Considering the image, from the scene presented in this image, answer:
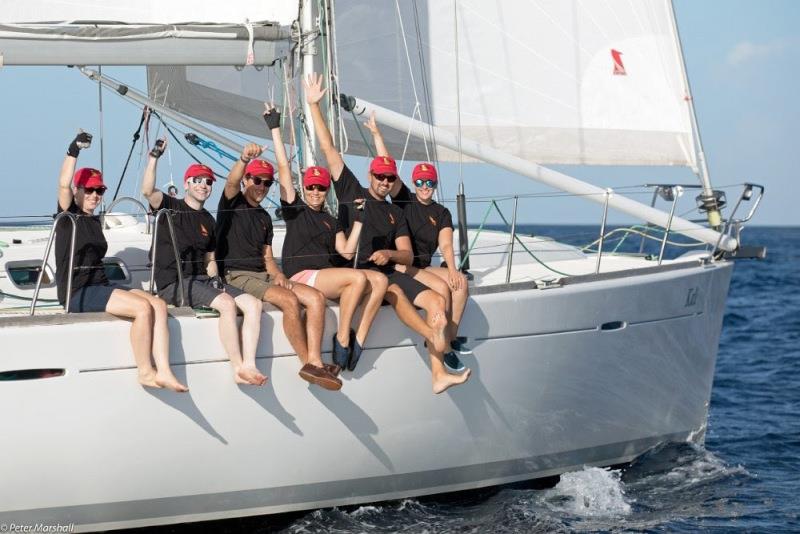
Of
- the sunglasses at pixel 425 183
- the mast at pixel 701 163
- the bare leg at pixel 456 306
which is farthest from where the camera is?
the mast at pixel 701 163

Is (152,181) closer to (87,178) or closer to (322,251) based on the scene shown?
(87,178)

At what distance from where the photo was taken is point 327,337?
6805mm

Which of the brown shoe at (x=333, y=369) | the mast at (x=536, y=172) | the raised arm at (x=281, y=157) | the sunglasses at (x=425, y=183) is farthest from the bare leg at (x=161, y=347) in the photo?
the mast at (x=536, y=172)

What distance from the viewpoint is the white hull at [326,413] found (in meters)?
6.35

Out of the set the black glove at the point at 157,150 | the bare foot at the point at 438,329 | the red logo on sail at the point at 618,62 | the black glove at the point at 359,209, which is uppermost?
the red logo on sail at the point at 618,62

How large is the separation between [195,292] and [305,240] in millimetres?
826

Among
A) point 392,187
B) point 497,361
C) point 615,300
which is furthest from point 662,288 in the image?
point 392,187

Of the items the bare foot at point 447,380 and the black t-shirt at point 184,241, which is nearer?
the black t-shirt at point 184,241

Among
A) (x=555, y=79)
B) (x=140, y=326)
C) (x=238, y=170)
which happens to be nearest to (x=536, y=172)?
(x=555, y=79)

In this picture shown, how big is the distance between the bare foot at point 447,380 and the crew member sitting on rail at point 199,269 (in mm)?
1137

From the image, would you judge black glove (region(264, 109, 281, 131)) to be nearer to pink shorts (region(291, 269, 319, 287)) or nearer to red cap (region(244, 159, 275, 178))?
red cap (region(244, 159, 275, 178))

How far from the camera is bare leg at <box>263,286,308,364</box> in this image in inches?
258

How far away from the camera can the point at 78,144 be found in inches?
249

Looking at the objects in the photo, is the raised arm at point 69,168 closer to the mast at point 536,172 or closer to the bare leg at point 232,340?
the bare leg at point 232,340
